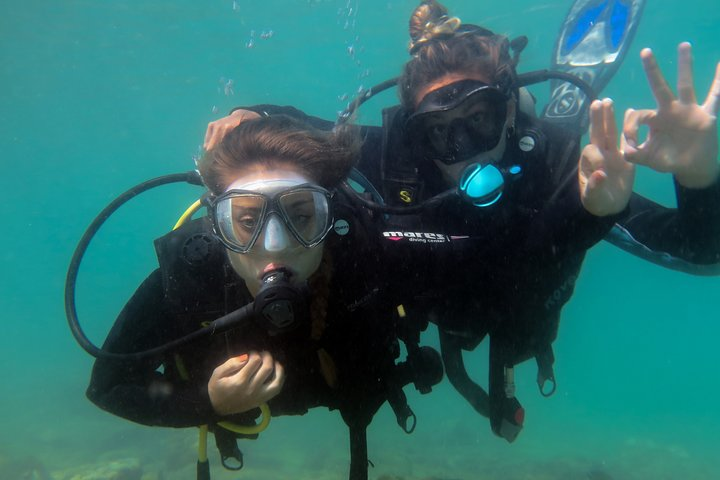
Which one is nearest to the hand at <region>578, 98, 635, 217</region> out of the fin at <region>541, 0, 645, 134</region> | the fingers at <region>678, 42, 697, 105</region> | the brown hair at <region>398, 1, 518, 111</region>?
the fingers at <region>678, 42, 697, 105</region>

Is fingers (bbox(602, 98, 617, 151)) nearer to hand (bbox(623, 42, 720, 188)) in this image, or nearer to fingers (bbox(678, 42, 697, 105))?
hand (bbox(623, 42, 720, 188))

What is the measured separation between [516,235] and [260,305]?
2.33 m

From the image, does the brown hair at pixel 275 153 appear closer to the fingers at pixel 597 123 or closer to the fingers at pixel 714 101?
the fingers at pixel 597 123

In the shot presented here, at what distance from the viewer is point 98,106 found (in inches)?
1423

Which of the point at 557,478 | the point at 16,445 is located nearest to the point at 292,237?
the point at 557,478

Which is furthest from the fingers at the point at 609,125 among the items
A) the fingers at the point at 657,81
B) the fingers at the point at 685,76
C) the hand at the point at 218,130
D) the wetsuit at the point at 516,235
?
the hand at the point at 218,130

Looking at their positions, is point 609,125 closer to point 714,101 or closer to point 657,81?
point 657,81

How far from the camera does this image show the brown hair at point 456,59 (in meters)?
4.16

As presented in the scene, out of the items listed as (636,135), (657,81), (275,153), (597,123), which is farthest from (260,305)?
(657,81)

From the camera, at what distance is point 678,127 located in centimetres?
260

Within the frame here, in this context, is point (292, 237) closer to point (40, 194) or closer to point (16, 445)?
point (16, 445)

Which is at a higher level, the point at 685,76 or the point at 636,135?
the point at 685,76

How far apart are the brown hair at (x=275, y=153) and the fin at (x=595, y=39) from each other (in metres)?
4.19

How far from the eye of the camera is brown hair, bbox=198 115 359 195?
10.1 feet
